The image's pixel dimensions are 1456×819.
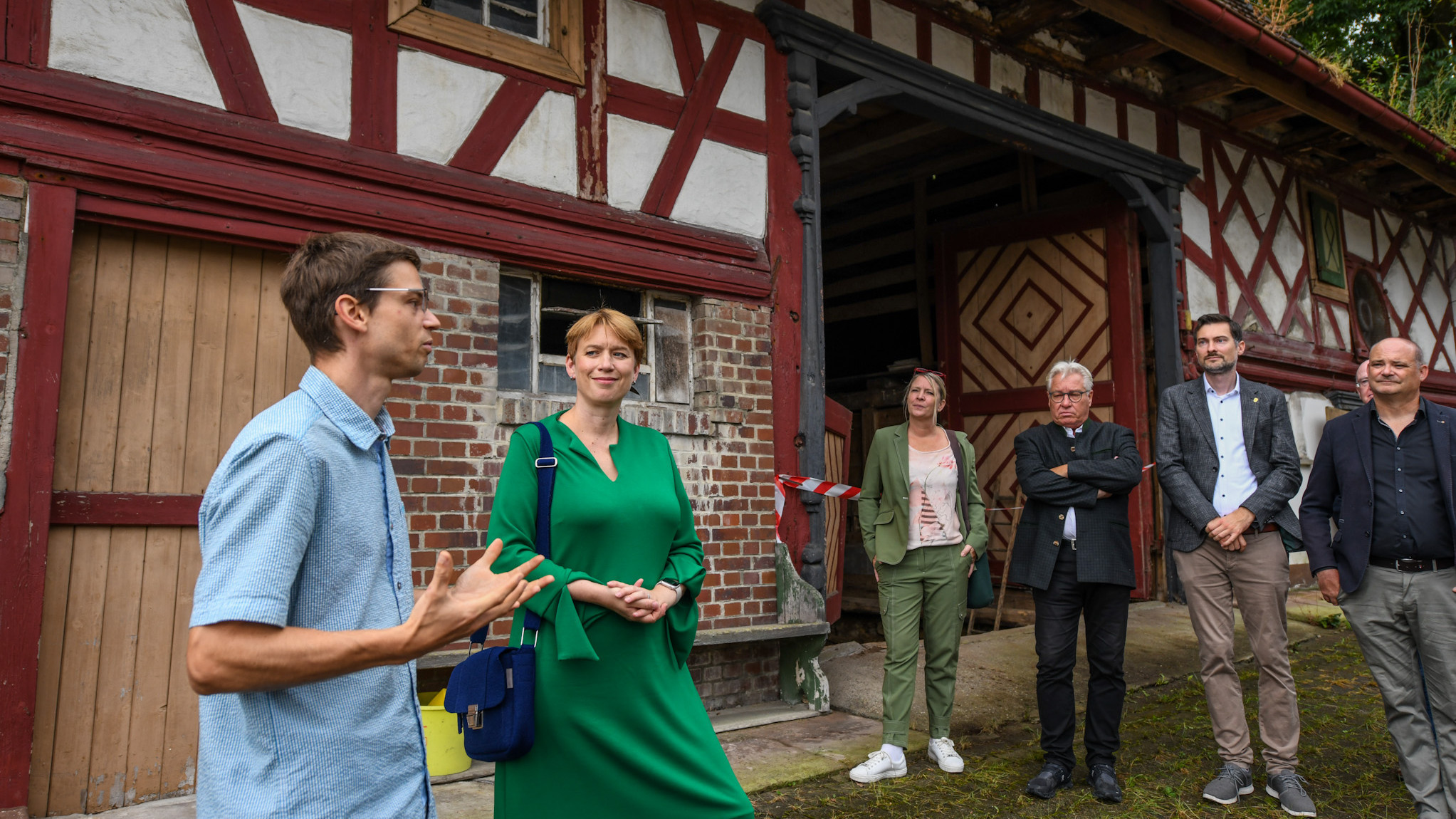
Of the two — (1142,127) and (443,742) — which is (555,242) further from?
(1142,127)

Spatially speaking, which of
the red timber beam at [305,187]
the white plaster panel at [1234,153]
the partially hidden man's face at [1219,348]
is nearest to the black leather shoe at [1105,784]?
the partially hidden man's face at [1219,348]

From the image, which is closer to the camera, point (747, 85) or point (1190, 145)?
point (747, 85)

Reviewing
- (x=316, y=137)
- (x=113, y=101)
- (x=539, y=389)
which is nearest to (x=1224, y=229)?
(x=539, y=389)

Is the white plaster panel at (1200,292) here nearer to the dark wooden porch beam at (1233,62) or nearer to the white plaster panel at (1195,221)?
the white plaster panel at (1195,221)

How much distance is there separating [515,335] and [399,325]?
3.17 metres

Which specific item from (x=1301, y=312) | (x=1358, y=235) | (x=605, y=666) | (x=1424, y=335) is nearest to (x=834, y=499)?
(x=605, y=666)

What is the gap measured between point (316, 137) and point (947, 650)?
12.4 ft

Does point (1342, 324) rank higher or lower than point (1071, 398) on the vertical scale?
higher

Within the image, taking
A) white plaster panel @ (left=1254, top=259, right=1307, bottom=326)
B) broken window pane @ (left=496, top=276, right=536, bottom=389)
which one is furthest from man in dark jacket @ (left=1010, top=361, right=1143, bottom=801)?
white plaster panel @ (left=1254, top=259, right=1307, bottom=326)

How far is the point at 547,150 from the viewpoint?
4785 millimetres

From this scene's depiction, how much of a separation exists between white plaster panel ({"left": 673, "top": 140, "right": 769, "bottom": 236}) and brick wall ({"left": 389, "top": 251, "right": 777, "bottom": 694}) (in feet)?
1.66

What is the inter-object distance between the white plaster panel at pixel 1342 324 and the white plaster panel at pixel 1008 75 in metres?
5.55

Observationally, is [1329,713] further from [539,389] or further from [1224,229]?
[1224,229]

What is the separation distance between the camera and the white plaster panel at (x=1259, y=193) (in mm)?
9367
